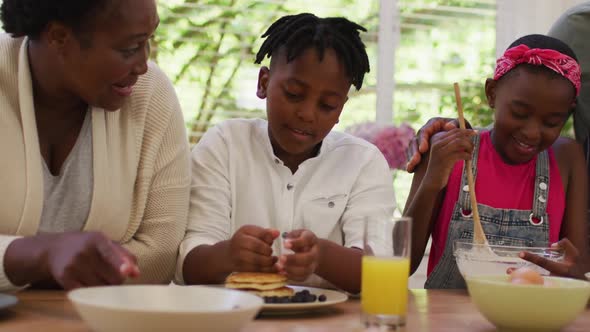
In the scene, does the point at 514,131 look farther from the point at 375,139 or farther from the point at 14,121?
the point at 14,121

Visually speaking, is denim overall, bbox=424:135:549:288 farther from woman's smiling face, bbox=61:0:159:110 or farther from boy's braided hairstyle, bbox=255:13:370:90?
woman's smiling face, bbox=61:0:159:110

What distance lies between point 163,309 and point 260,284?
Answer: 15.2 inches

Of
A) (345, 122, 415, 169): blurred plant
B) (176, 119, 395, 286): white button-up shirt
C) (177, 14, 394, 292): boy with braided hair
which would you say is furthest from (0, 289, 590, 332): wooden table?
(345, 122, 415, 169): blurred plant

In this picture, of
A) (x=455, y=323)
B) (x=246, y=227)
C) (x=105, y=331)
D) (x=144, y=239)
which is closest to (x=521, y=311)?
(x=455, y=323)

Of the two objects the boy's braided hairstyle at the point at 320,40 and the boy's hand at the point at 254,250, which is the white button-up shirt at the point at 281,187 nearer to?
the boy's braided hairstyle at the point at 320,40

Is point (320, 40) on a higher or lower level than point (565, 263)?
higher

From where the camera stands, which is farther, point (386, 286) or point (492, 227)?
point (492, 227)

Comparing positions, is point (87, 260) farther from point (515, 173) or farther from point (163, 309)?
point (515, 173)

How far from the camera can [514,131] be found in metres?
2.04

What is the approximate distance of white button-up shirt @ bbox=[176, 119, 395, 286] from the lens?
6.08 ft

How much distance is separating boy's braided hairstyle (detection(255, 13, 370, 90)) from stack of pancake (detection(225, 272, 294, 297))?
23.2 inches

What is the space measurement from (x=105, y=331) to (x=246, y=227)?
0.50 meters

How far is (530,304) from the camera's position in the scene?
1219 mm

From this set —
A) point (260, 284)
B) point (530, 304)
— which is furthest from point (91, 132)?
point (530, 304)
